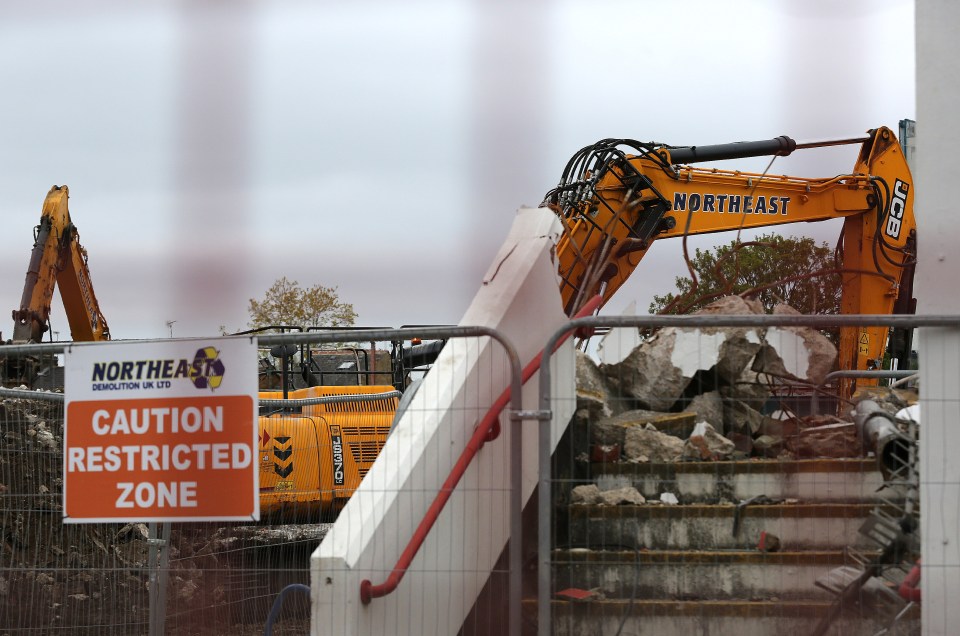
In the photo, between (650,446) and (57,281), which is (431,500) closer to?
(650,446)

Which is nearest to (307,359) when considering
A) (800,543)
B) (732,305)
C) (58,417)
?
(58,417)

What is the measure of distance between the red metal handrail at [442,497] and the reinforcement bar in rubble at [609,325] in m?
0.21

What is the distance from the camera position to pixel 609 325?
4.95m

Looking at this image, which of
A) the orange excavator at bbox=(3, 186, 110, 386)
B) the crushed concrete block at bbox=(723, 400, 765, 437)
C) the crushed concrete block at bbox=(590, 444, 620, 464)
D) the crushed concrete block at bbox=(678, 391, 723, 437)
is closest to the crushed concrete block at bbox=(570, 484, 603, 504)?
the crushed concrete block at bbox=(590, 444, 620, 464)

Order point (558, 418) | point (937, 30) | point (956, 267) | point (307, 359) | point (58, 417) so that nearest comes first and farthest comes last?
point (956, 267) < point (937, 30) < point (558, 418) < point (58, 417) < point (307, 359)

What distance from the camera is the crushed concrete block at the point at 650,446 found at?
601 cm

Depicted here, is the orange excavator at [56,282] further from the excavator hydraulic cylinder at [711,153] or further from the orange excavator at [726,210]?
the excavator hydraulic cylinder at [711,153]

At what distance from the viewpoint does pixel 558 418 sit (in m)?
5.70

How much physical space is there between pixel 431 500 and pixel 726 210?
695 centimetres

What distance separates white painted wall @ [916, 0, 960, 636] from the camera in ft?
15.5

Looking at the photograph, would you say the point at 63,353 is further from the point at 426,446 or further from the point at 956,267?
the point at 956,267

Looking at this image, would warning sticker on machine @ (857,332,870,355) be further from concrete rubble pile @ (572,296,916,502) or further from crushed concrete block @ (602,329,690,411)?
crushed concrete block @ (602,329,690,411)

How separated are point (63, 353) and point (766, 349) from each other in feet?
14.2

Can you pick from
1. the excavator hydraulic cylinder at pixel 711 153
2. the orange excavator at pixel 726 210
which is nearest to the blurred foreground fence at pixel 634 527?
the orange excavator at pixel 726 210
